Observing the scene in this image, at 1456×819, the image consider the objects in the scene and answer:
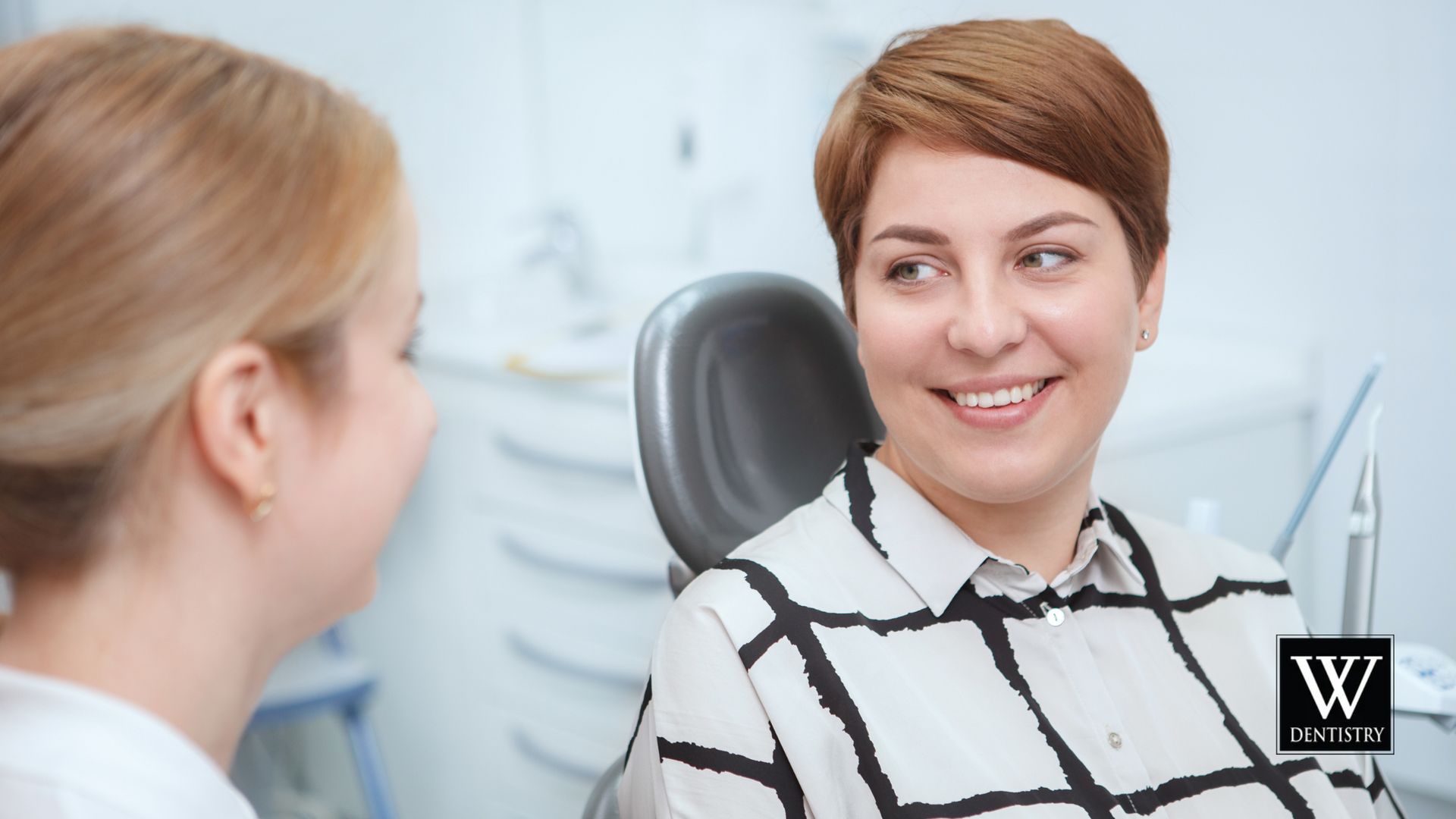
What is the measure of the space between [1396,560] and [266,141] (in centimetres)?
165

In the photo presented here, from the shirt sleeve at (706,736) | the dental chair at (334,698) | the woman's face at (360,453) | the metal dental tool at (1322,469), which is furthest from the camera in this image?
the dental chair at (334,698)

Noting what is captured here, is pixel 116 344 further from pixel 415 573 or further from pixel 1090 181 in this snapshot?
pixel 415 573

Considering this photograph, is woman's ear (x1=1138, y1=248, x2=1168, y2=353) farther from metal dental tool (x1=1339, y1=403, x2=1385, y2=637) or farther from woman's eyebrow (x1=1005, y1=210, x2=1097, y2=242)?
metal dental tool (x1=1339, y1=403, x2=1385, y2=637)

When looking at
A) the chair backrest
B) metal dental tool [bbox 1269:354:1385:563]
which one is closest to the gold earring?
the chair backrest

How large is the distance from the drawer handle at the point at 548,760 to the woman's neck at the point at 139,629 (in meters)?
1.43

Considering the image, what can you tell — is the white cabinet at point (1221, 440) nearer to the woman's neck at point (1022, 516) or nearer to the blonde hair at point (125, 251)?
the woman's neck at point (1022, 516)

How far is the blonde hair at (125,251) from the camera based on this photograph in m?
0.50

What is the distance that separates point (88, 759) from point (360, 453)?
0.20 metres

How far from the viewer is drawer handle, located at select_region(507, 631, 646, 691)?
6.14 ft

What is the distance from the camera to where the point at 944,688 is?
2.82 ft

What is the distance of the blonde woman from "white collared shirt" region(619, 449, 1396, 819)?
1.10 feet

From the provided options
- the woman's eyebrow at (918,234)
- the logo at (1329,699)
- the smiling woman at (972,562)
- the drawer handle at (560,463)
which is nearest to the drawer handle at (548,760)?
the drawer handle at (560,463)

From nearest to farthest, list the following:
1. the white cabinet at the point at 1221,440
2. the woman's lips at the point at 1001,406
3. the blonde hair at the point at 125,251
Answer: the blonde hair at the point at 125,251 < the woman's lips at the point at 1001,406 < the white cabinet at the point at 1221,440

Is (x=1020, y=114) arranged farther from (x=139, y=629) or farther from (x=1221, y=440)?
(x=1221, y=440)
